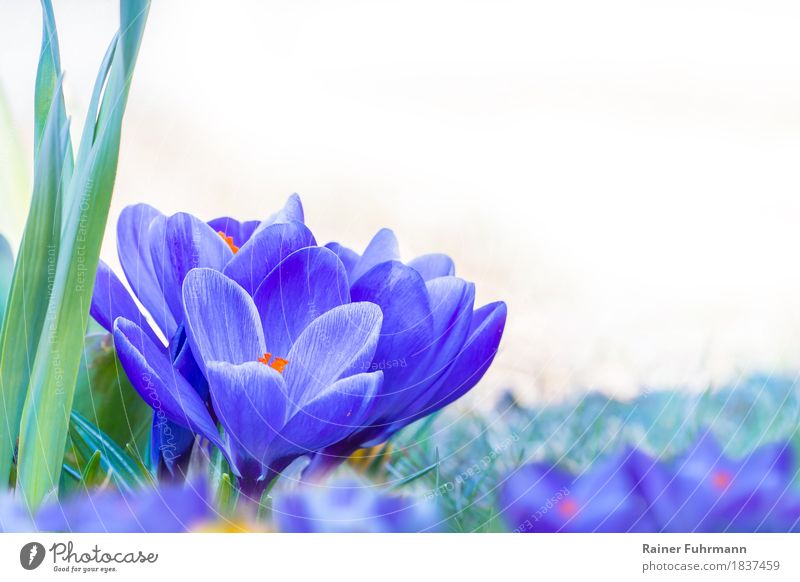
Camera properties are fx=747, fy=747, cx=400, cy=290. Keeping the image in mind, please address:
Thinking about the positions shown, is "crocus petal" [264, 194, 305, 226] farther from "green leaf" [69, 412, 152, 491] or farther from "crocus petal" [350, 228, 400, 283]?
"green leaf" [69, 412, 152, 491]

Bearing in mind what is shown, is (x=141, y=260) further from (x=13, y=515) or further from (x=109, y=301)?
(x=13, y=515)

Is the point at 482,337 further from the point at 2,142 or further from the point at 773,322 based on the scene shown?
the point at 2,142

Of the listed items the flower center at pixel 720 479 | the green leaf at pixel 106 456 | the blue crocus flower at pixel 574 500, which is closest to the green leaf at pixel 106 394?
the green leaf at pixel 106 456

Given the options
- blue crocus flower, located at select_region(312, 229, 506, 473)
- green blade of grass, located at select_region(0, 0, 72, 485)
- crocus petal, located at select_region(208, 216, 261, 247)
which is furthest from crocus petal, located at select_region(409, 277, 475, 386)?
green blade of grass, located at select_region(0, 0, 72, 485)

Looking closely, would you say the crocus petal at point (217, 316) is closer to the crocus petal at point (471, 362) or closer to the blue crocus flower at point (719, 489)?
the crocus petal at point (471, 362)

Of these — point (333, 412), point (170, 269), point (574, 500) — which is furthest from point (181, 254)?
point (574, 500)
